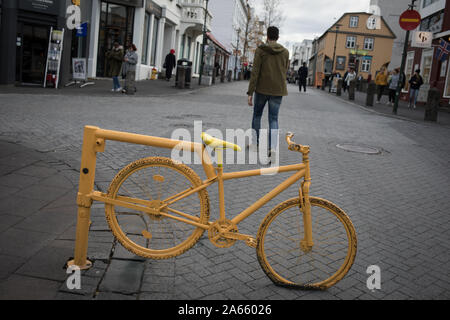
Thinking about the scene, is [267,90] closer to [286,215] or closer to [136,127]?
[136,127]

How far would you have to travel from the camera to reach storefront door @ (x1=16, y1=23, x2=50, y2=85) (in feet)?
57.3

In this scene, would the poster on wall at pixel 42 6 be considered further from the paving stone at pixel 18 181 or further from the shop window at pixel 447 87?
the shop window at pixel 447 87

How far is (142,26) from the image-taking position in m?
28.0

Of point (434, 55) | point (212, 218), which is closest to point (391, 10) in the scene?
point (434, 55)

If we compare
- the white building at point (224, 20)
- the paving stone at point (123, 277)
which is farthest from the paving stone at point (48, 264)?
the white building at point (224, 20)

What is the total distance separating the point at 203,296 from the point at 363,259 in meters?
1.55

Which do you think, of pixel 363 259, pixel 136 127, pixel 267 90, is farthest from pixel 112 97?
pixel 363 259

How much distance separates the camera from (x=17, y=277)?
307cm

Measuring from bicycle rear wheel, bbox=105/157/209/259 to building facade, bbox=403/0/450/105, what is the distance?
82.5 feet

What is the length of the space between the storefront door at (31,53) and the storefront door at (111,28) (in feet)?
25.5

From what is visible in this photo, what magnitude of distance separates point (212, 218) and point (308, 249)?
1.45 metres

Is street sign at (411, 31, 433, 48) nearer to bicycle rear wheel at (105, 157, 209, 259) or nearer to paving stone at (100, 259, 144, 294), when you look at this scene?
bicycle rear wheel at (105, 157, 209, 259)

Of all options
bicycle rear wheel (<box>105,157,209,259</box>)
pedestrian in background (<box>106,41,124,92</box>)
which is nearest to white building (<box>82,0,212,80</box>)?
pedestrian in background (<box>106,41,124,92</box>)
